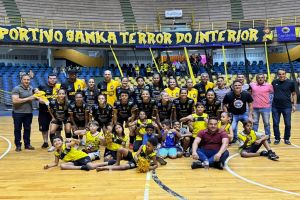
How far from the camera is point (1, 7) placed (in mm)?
22953

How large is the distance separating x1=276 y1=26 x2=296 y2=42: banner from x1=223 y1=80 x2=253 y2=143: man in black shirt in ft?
49.3

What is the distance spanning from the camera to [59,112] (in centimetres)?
754

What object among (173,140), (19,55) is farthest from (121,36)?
(173,140)

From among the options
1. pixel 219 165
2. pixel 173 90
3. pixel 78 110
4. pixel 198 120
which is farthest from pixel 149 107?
pixel 219 165

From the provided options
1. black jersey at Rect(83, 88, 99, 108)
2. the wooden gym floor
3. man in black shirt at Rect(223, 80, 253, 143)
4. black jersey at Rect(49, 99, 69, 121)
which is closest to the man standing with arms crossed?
black jersey at Rect(49, 99, 69, 121)

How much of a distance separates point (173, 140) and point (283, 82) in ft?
9.41

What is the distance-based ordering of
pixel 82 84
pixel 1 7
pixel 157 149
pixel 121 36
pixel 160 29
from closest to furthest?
pixel 157 149, pixel 82 84, pixel 121 36, pixel 1 7, pixel 160 29

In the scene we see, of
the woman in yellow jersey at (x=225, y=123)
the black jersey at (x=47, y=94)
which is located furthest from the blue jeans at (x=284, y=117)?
the black jersey at (x=47, y=94)

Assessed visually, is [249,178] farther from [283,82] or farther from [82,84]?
[82,84]

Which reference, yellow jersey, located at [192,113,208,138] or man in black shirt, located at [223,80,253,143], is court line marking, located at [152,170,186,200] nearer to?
yellow jersey, located at [192,113,208,138]

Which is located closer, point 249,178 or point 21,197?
point 21,197

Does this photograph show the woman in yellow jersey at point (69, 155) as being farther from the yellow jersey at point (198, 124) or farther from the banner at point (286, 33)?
the banner at point (286, 33)

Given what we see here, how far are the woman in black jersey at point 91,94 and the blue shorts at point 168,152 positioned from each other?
6.99 feet

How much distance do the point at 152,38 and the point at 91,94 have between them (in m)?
13.8
